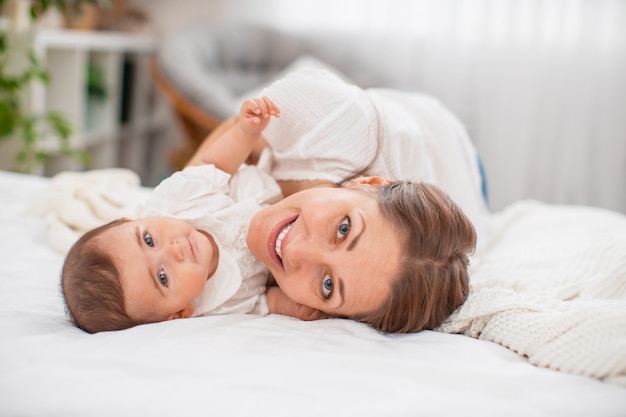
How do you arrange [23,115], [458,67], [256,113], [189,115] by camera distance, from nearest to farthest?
[256,113], [23,115], [189,115], [458,67]

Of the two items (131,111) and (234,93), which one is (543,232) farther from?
(131,111)

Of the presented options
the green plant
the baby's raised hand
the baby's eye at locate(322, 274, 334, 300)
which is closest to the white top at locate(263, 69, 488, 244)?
the baby's raised hand

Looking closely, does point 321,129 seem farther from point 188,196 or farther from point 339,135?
point 188,196

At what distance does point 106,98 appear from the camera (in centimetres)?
392

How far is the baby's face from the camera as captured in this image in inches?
45.1

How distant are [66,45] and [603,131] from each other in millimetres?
2856

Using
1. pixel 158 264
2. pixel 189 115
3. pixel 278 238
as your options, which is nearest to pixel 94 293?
pixel 158 264

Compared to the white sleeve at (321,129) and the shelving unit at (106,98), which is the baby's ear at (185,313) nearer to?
the white sleeve at (321,129)

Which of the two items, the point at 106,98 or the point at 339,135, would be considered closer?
the point at 339,135

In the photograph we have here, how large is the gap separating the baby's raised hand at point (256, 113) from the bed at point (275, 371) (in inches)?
16.5

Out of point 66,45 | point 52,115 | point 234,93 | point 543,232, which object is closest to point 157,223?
point 543,232

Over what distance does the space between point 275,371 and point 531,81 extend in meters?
3.22

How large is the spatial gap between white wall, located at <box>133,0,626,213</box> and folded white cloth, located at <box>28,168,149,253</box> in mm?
2455

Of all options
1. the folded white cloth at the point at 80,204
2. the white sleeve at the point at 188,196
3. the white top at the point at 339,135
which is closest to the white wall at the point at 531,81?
the white top at the point at 339,135
